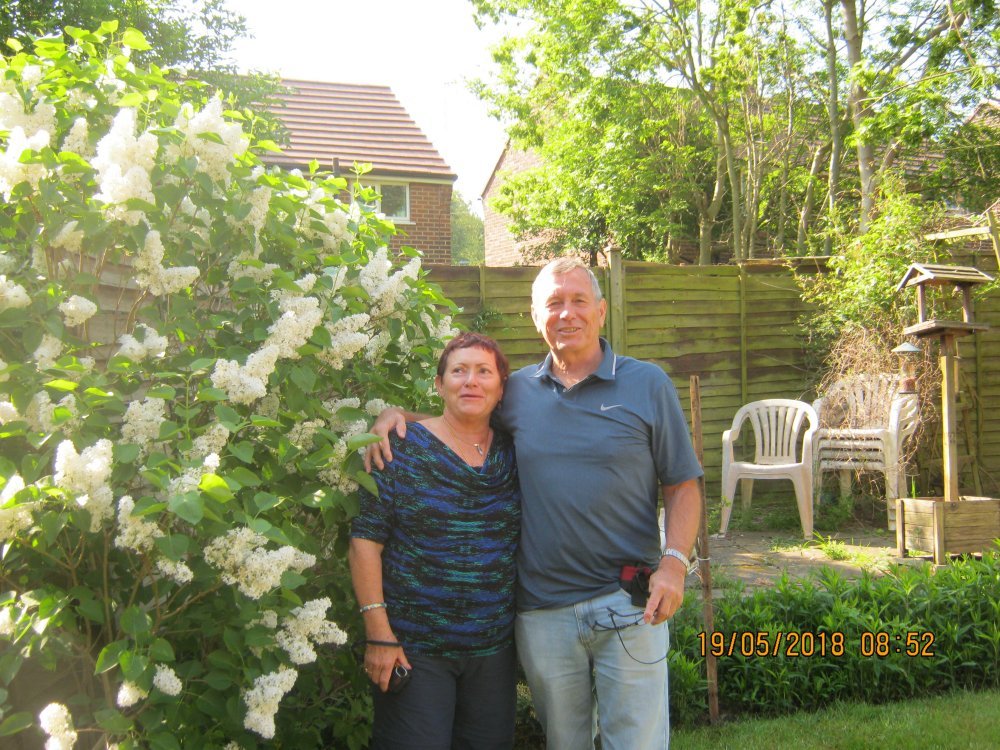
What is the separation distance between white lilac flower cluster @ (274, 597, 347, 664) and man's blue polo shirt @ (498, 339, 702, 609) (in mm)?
635

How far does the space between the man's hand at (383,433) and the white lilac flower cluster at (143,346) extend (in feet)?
1.85

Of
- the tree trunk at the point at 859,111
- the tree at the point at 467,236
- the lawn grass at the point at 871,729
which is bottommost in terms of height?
the lawn grass at the point at 871,729

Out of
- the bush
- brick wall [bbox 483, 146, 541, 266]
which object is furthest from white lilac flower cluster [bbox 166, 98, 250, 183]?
brick wall [bbox 483, 146, 541, 266]

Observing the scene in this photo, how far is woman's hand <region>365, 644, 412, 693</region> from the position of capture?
227 cm

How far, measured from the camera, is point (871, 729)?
3.30 metres

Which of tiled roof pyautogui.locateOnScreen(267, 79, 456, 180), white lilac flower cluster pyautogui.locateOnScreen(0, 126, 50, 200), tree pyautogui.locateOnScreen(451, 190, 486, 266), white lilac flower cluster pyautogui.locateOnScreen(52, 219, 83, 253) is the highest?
tree pyautogui.locateOnScreen(451, 190, 486, 266)

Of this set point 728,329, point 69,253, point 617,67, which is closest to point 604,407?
point 69,253

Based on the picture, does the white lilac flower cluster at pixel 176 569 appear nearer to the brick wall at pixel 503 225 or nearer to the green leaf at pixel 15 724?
the green leaf at pixel 15 724

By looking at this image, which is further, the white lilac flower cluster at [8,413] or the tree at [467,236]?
the tree at [467,236]

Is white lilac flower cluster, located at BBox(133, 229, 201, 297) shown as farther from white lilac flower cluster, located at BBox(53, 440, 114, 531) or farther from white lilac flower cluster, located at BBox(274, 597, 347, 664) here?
→ white lilac flower cluster, located at BBox(274, 597, 347, 664)

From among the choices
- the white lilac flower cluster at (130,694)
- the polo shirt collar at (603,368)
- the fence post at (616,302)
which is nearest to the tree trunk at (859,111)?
the fence post at (616,302)

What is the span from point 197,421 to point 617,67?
1075cm

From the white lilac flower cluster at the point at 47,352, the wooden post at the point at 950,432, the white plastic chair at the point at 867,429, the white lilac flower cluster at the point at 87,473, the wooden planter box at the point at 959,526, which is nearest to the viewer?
the white lilac flower cluster at the point at 87,473

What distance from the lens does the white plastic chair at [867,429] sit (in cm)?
677
